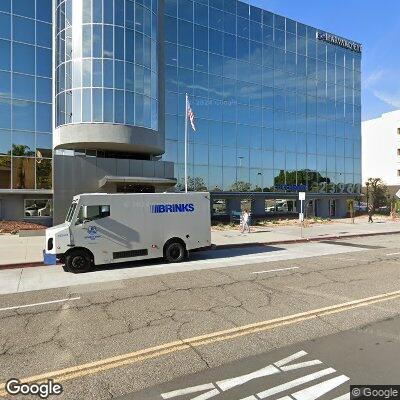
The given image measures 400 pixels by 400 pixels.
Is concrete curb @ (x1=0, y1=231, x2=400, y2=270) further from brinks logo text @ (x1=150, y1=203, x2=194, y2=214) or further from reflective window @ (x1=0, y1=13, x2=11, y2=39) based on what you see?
reflective window @ (x1=0, y1=13, x2=11, y2=39)

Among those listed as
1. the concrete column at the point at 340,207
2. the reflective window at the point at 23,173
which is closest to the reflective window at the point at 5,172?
the reflective window at the point at 23,173

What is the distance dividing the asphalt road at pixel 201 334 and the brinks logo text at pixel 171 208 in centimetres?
348

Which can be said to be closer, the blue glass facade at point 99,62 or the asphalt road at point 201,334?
the asphalt road at point 201,334

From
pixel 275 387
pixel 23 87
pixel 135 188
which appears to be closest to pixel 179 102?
pixel 135 188

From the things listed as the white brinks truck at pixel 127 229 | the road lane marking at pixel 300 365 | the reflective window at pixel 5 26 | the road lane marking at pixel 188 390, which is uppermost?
the reflective window at pixel 5 26

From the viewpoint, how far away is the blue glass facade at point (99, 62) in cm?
2855

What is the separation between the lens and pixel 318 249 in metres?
17.8

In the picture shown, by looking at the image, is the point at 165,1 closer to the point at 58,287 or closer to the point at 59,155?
the point at 59,155

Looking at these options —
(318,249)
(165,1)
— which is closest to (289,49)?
(165,1)

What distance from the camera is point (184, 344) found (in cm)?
591

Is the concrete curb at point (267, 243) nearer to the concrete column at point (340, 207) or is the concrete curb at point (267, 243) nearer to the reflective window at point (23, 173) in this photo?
the reflective window at point (23, 173)

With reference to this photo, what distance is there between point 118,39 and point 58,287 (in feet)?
79.6

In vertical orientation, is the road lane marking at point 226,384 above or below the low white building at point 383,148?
below

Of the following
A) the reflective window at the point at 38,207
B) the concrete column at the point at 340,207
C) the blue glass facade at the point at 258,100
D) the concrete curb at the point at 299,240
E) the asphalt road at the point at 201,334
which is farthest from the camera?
the concrete column at the point at 340,207
